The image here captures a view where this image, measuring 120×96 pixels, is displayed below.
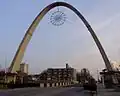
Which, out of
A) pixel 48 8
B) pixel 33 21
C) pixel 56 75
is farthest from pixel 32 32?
pixel 56 75

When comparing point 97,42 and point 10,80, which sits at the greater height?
point 97,42

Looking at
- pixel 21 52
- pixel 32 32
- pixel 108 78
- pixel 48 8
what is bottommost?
pixel 108 78

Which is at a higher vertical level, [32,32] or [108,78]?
[32,32]

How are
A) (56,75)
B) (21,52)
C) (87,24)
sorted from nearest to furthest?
(87,24) < (21,52) < (56,75)

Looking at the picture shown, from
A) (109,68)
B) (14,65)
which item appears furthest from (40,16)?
(109,68)

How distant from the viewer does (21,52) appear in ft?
277

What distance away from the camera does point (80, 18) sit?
255 feet

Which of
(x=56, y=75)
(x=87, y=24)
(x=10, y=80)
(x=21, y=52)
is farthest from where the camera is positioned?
(x=56, y=75)

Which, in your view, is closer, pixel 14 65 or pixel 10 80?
pixel 14 65

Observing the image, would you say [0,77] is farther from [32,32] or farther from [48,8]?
[48,8]

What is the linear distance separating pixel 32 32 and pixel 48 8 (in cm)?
1026

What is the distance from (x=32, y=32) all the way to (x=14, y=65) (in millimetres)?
12090

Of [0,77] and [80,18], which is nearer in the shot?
[80,18]

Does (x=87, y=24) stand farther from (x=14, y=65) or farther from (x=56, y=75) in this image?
(x=56, y=75)
